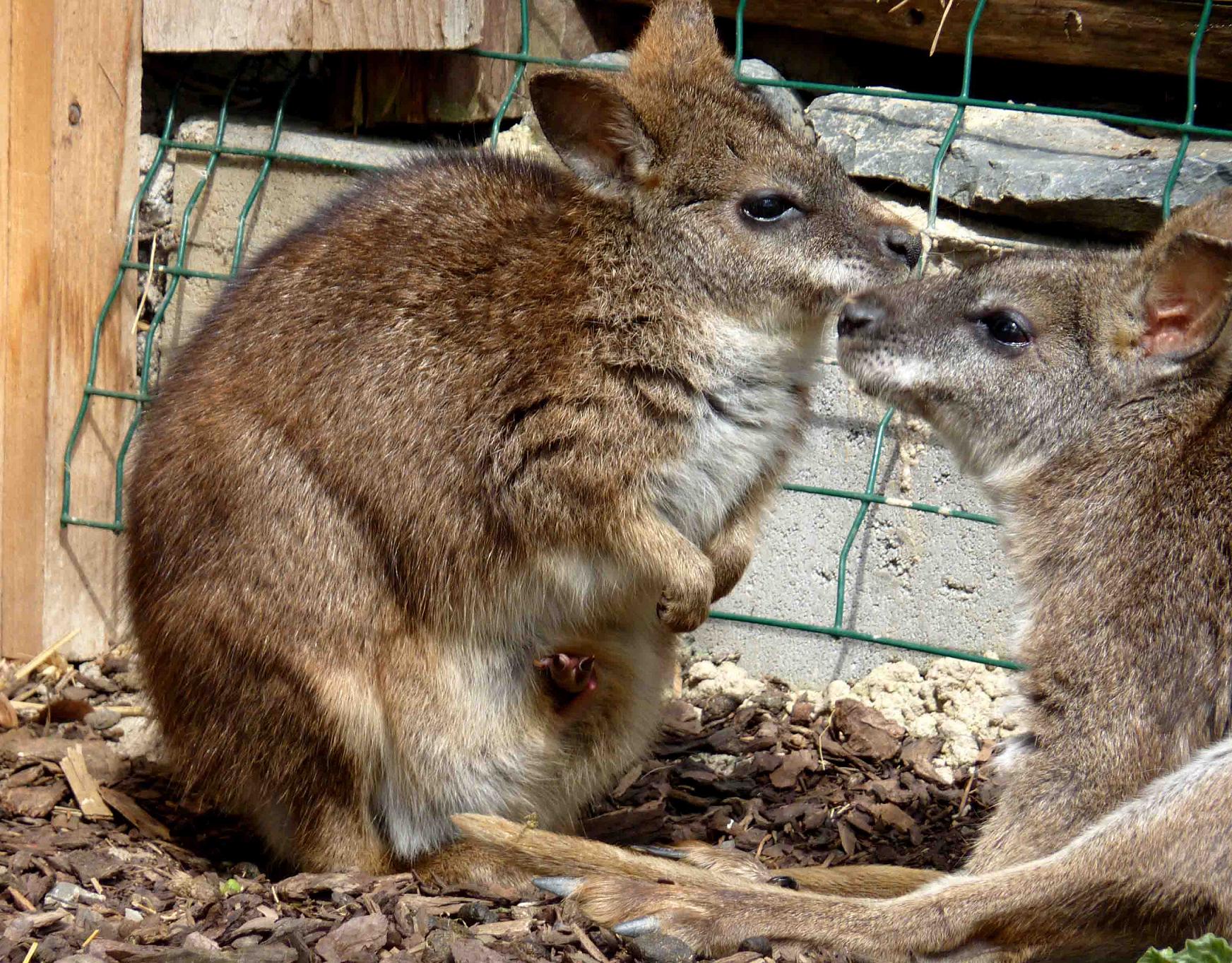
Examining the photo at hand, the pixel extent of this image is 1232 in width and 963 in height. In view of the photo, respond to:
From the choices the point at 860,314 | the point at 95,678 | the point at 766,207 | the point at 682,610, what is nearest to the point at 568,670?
the point at 682,610

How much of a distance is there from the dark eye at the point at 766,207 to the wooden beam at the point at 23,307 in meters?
2.92

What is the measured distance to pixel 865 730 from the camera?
551cm

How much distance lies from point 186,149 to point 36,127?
627 millimetres

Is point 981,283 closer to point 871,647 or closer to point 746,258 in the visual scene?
point 746,258

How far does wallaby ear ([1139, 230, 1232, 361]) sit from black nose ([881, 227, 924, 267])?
2.27 ft

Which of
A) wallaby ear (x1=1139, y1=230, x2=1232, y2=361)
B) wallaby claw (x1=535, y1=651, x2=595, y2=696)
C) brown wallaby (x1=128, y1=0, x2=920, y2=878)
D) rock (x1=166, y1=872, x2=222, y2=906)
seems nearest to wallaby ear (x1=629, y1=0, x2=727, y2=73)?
brown wallaby (x1=128, y1=0, x2=920, y2=878)

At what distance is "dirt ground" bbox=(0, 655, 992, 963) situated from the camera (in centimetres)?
376

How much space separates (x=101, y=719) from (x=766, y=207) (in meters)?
3.09

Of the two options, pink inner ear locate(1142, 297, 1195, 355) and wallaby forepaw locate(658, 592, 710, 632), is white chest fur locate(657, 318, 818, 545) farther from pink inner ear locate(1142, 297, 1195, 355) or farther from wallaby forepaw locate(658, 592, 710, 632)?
pink inner ear locate(1142, 297, 1195, 355)

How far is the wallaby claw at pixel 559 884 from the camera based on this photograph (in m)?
4.05

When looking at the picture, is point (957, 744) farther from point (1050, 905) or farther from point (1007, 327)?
point (1050, 905)

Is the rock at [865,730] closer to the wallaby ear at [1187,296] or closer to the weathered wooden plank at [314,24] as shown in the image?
the wallaby ear at [1187,296]

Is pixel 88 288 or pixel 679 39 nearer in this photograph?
pixel 679 39

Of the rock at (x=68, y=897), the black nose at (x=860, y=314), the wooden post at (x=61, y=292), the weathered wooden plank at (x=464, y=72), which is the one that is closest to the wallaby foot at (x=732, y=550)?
the black nose at (x=860, y=314)
